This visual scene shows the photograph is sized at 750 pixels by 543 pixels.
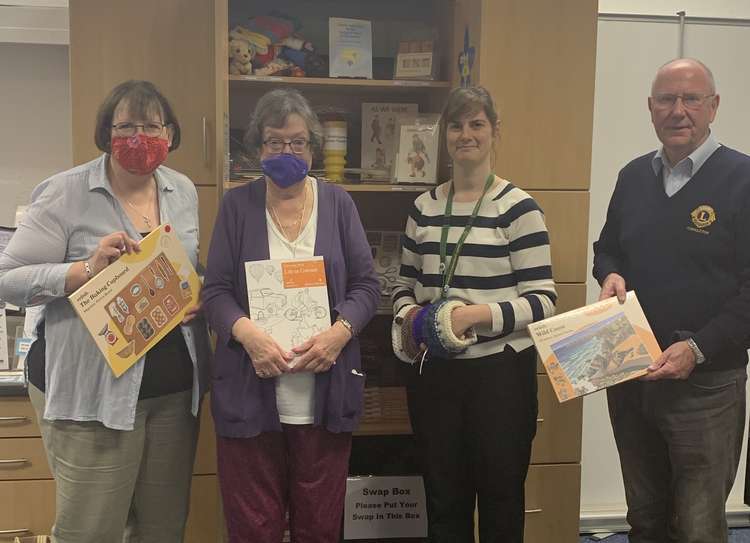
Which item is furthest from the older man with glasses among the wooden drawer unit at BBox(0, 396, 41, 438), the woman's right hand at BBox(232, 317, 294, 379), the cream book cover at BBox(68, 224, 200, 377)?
the wooden drawer unit at BBox(0, 396, 41, 438)

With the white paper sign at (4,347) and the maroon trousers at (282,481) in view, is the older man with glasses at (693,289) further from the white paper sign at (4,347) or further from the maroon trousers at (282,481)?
the white paper sign at (4,347)

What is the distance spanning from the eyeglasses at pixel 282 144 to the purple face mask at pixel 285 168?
16mm

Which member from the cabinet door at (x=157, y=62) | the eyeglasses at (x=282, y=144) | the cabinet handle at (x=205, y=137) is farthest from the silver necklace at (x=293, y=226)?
the cabinet handle at (x=205, y=137)

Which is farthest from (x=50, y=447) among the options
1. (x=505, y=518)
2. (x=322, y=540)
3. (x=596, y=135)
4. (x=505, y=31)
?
(x=596, y=135)

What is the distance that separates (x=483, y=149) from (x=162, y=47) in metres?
1.20

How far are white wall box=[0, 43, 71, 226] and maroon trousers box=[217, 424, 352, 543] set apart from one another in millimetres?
1715

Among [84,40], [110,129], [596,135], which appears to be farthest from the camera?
[596,135]

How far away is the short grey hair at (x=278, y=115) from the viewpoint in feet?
5.60

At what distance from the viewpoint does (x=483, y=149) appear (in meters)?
1.88

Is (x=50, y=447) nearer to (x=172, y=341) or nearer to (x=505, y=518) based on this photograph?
(x=172, y=341)

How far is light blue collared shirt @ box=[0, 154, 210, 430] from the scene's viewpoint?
160cm

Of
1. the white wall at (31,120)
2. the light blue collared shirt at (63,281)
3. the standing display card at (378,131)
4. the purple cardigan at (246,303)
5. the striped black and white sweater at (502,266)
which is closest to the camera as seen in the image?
the light blue collared shirt at (63,281)

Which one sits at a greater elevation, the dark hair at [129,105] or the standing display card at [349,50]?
the standing display card at [349,50]

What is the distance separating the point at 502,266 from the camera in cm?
186
